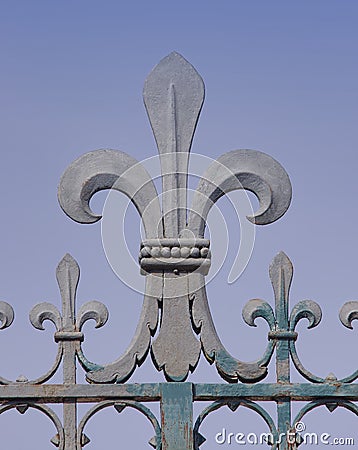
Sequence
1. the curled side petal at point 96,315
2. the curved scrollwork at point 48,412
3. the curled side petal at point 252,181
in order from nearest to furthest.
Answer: the curved scrollwork at point 48,412
the curled side petal at point 96,315
the curled side petal at point 252,181

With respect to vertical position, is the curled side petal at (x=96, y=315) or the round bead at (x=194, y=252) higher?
the round bead at (x=194, y=252)

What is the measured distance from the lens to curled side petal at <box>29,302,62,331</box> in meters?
7.53

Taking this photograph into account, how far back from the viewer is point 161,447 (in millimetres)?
7449

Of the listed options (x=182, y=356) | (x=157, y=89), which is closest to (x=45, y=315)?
(x=182, y=356)

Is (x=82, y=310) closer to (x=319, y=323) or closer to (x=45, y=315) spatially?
(x=45, y=315)

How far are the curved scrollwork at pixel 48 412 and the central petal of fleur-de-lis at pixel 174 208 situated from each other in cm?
25

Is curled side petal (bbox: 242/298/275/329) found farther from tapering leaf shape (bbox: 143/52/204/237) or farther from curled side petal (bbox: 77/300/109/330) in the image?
curled side petal (bbox: 77/300/109/330)

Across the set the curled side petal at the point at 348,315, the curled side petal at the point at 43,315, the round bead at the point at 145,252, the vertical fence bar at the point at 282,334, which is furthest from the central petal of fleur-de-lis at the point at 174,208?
the curled side petal at the point at 348,315

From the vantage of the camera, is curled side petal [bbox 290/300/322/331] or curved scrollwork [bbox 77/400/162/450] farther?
curled side petal [bbox 290/300/322/331]

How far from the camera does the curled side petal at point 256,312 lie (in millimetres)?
7598

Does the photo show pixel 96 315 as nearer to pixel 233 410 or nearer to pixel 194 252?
pixel 194 252

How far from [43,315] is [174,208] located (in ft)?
2.66

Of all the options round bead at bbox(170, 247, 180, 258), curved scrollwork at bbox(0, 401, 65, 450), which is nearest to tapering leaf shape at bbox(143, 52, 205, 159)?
round bead at bbox(170, 247, 180, 258)

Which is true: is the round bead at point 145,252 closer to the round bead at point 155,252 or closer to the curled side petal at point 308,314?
the round bead at point 155,252
